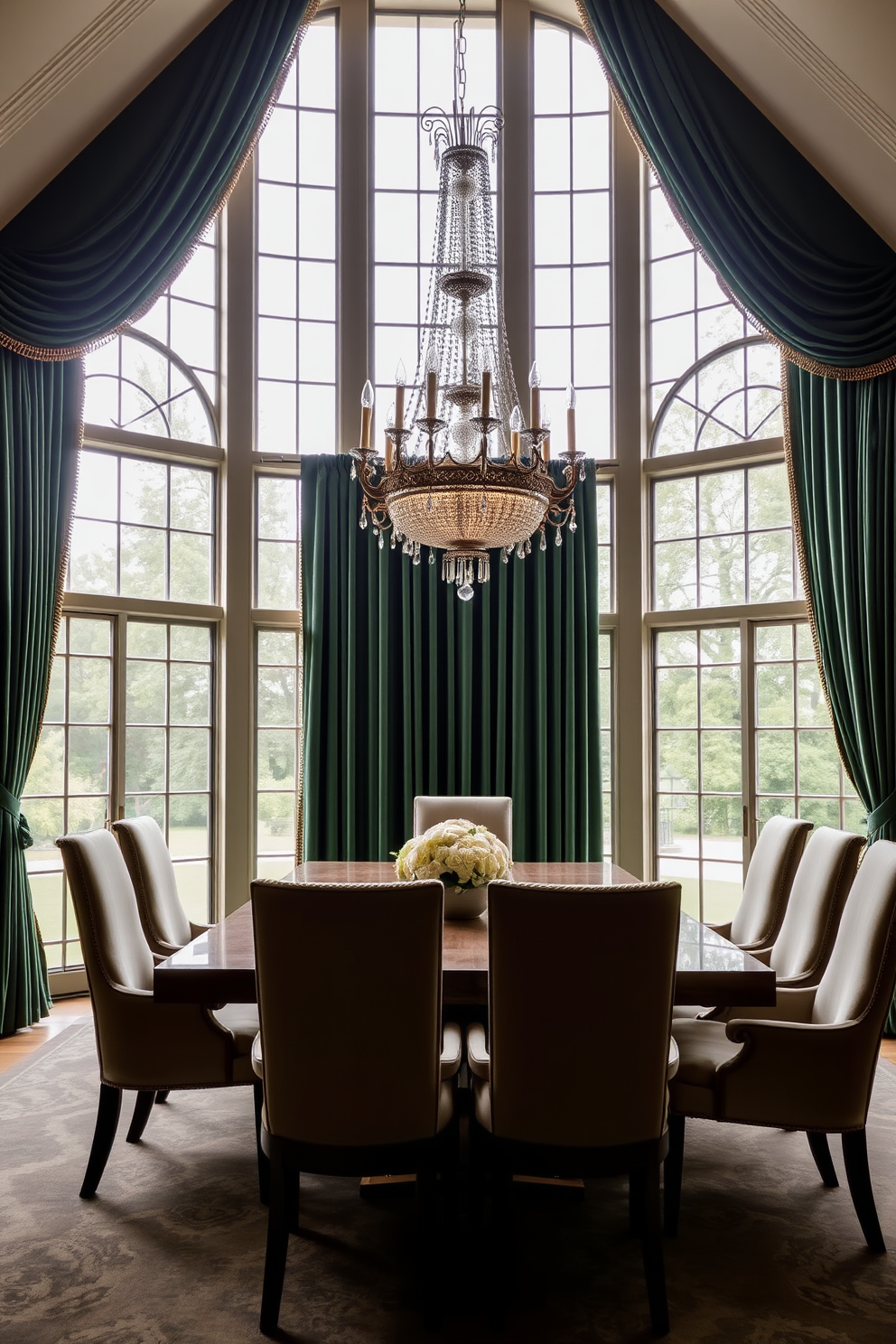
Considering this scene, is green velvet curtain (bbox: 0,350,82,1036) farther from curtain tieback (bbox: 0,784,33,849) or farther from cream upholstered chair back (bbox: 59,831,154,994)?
cream upholstered chair back (bbox: 59,831,154,994)

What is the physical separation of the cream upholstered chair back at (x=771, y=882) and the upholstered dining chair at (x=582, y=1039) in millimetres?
1330

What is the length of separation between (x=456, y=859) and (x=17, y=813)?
2539mm

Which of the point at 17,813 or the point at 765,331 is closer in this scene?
the point at 17,813

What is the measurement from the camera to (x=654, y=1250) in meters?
2.16

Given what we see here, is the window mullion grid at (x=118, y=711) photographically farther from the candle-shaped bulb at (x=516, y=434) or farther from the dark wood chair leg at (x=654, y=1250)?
the dark wood chair leg at (x=654, y=1250)

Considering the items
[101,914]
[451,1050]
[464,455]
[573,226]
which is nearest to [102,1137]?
[101,914]

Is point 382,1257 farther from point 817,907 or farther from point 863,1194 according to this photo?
point 817,907

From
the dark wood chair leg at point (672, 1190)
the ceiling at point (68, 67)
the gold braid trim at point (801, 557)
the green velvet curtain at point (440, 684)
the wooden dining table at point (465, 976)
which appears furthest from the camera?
the green velvet curtain at point (440, 684)

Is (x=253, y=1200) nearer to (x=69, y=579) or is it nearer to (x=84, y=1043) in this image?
(x=84, y=1043)

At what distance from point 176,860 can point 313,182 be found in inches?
158

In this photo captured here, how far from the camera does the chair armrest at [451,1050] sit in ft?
8.01

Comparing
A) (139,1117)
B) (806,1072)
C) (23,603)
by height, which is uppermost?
(23,603)

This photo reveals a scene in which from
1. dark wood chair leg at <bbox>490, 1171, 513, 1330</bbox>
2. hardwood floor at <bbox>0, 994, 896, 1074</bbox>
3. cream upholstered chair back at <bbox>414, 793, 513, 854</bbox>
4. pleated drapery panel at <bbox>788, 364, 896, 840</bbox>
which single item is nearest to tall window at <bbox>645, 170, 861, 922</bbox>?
pleated drapery panel at <bbox>788, 364, 896, 840</bbox>

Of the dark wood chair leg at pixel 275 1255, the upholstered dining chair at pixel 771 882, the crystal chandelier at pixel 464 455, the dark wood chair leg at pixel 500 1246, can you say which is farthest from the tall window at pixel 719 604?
the dark wood chair leg at pixel 275 1255
